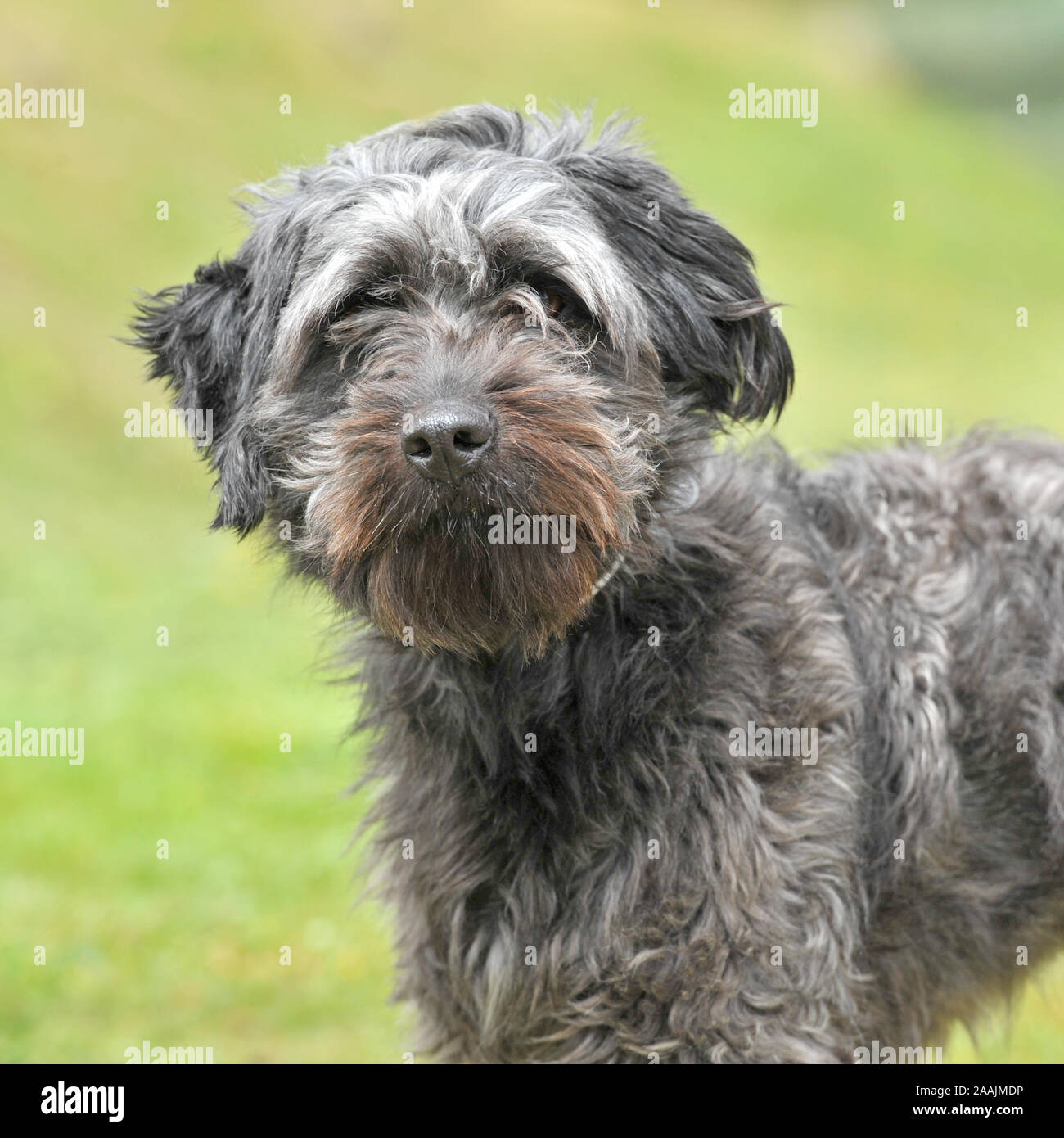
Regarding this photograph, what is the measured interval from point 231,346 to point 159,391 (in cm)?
1420

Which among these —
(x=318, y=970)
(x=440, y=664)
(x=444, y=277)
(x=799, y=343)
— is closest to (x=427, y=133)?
(x=444, y=277)

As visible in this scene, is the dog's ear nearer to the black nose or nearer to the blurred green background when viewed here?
the blurred green background

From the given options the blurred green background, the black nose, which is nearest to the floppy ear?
the blurred green background

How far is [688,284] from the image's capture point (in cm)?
449

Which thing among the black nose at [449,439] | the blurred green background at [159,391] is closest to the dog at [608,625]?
the black nose at [449,439]

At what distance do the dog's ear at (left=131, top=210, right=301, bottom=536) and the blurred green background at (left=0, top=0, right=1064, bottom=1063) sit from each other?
0.33 m

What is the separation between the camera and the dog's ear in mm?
4473

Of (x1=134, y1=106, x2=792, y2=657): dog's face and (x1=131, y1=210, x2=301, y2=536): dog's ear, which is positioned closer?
(x1=134, y1=106, x2=792, y2=657): dog's face

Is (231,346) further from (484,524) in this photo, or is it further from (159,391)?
(159,391)

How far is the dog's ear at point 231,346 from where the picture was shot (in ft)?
14.7

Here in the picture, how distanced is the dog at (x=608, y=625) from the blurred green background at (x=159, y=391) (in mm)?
639

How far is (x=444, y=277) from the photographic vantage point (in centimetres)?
423

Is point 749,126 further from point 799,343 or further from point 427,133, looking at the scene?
point 427,133
